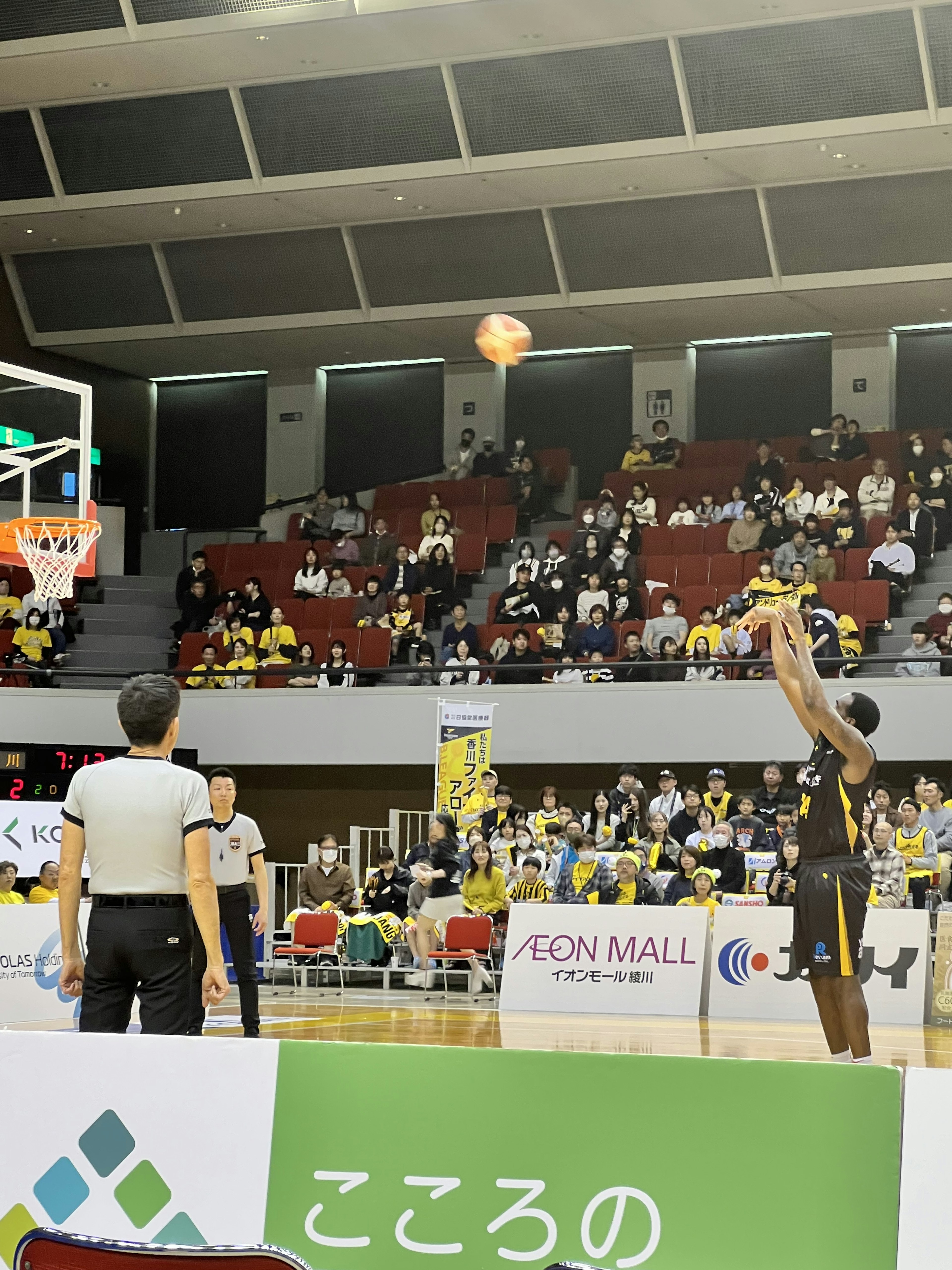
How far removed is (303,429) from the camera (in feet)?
87.0

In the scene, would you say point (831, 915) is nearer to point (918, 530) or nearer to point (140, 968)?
point (140, 968)

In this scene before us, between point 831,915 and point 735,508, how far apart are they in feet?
47.3

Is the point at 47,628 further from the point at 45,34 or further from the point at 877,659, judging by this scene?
the point at 877,659

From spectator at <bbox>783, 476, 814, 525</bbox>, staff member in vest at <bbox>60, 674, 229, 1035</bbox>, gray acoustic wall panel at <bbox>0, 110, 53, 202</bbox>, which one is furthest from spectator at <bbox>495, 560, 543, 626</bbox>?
staff member in vest at <bbox>60, 674, 229, 1035</bbox>

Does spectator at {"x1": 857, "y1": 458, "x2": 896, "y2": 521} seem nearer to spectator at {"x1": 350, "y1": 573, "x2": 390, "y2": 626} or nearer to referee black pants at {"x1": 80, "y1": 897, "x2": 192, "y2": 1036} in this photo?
spectator at {"x1": 350, "y1": 573, "x2": 390, "y2": 626}

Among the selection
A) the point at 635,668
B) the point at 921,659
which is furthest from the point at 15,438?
the point at 921,659

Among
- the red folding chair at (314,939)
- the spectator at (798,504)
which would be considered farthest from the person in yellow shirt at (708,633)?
the red folding chair at (314,939)

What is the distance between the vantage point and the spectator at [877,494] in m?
19.6

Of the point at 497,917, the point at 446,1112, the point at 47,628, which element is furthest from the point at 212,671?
the point at 446,1112

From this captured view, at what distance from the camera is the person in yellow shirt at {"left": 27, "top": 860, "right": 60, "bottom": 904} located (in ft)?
48.5

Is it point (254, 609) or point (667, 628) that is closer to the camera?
point (667, 628)

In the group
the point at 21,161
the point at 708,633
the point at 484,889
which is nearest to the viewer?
the point at 484,889

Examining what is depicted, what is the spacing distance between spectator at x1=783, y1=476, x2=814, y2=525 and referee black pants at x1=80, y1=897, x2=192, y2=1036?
1575cm

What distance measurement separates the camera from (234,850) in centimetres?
931
